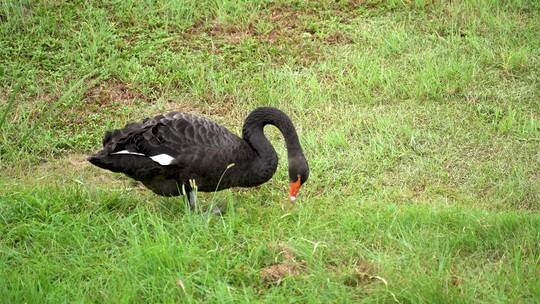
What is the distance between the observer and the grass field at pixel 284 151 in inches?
167

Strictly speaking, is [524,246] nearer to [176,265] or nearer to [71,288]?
[176,265]

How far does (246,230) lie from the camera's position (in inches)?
191

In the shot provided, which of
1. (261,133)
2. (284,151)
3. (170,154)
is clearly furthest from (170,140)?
(284,151)

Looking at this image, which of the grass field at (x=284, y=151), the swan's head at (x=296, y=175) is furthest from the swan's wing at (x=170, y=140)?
the swan's head at (x=296, y=175)

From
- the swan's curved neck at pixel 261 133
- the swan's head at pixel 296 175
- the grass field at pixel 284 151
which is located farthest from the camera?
the swan's curved neck at pixel 261 133

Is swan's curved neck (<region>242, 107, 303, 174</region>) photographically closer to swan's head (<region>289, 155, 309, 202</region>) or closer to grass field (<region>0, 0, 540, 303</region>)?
swan's head (<region>289, 155, 309, 202</region>)

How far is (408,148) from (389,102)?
86 cm

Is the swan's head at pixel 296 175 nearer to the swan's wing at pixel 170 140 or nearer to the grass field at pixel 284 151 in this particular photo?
the grass field at pixel 284 151

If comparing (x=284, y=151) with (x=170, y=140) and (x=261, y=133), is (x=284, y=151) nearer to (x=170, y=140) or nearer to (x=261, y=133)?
(x=261, y=133)

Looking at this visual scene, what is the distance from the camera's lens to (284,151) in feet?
21.4

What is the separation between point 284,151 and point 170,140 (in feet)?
4.96

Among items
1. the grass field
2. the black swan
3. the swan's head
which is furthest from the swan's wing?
the swan's head

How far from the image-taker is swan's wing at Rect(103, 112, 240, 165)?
523cm

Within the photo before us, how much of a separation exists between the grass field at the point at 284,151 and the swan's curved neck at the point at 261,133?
40 centimetres
